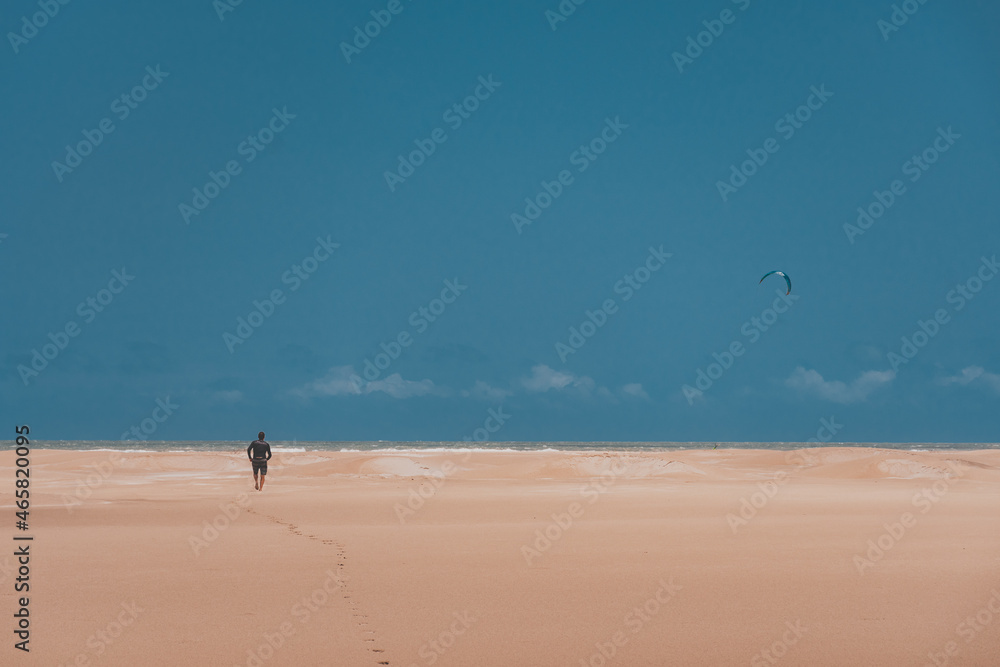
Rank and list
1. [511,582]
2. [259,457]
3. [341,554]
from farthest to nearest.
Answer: [259,457], [341,554], [511,582]

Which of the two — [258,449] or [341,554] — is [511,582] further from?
[258,449]

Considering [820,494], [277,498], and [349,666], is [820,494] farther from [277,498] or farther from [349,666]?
[349,666]

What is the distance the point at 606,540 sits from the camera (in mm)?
11477

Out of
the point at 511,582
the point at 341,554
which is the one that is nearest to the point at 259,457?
the point at 341,554

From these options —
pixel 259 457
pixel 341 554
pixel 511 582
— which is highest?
pixel 259 457

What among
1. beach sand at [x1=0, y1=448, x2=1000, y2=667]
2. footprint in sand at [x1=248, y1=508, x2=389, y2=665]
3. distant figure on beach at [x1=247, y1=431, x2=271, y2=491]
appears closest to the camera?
beach sand at [x1=0, y1=448, x2=1000, y2=667]

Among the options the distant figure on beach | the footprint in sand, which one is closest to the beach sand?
the footprint in sand

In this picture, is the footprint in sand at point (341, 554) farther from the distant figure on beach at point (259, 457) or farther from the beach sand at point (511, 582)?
the distant figure on beach at point (259, 457)

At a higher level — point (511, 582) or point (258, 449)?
point (258, 449)

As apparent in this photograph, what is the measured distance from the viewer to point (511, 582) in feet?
27.5

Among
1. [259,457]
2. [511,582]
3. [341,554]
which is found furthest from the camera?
[259,457]

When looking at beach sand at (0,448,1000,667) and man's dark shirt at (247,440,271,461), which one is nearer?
beach sand at (0,448,1000,667)

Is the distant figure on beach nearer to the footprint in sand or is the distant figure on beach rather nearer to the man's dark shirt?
the man's dark shirt

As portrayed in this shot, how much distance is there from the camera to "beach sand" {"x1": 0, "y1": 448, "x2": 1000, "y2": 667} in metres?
6.01
